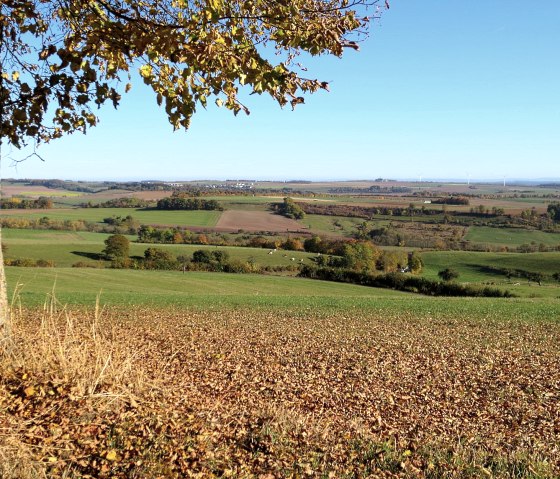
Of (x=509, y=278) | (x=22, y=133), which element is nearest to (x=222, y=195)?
(x=509, y=278)

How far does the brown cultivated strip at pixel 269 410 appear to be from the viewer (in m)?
4.74

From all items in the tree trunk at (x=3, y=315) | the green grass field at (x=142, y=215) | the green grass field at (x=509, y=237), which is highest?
the tree trunk at (x=3, y=315)

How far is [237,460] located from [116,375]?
202 centimetres

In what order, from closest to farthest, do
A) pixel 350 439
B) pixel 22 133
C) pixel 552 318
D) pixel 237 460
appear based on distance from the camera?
pixel 237 460 → pixel 350 439 → pixel 22 133 → pixel 552 318

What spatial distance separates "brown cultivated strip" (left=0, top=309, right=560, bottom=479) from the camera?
4.74m

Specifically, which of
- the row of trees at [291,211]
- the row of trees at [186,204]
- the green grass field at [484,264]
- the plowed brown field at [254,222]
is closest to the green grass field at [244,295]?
the green grass field at [484,264]

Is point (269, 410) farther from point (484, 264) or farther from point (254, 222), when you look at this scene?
point (254, 222)

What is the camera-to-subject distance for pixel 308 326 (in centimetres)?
1394

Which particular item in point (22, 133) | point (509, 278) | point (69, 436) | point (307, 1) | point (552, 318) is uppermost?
point (307, 1)

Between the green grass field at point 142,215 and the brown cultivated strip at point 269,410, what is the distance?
254 feet

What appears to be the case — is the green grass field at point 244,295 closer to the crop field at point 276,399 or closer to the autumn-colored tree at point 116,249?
the crop field at point 276,399

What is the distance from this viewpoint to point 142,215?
300 ft

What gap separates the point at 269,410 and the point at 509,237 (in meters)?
87.9

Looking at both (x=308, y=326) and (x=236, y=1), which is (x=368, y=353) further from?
(x=236, y=1)
